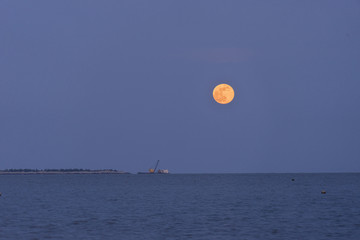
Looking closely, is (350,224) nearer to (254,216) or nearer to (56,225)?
(254,216)

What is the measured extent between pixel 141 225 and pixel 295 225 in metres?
16.2

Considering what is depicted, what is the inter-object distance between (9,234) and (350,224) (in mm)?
35151

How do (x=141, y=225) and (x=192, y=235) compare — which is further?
(x=141, y=225)

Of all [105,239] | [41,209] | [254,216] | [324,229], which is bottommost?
[105,239]

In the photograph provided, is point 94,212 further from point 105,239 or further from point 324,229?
point 324,229

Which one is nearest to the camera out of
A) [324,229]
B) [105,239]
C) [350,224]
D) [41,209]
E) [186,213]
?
[105,239]

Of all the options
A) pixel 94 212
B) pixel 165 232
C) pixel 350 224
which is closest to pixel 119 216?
pixel 94 212

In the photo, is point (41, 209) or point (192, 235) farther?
point (41, 209)

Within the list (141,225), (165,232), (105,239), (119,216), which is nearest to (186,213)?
(119,216)

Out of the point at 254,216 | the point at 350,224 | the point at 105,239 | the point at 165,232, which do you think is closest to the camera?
the point at 105,239

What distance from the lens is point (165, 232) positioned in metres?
49.9

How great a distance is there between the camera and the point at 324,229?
53406 millimetres

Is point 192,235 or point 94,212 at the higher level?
point 94,212

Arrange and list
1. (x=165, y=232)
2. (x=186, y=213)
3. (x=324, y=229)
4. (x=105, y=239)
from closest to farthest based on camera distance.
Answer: (x=105, y=239) < (x=165, y=232) < (x=324, y=229) < (x=186, y=213)
